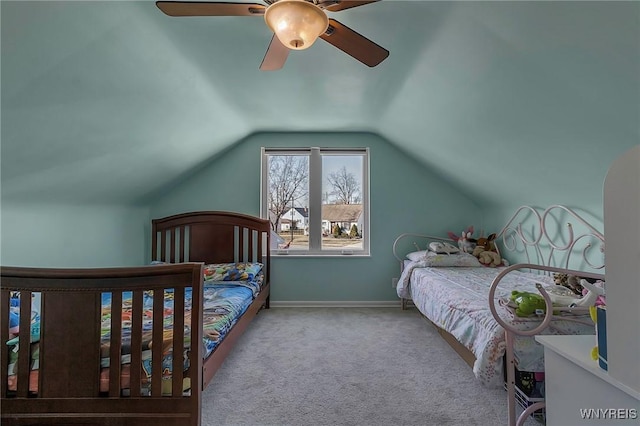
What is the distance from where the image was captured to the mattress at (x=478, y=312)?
1528 mm

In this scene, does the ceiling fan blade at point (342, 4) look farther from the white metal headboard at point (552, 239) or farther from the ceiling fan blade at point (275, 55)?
the white metal headboard at point (552, 239)

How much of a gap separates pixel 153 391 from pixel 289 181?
2971 millimetres

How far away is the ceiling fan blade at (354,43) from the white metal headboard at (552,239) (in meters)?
2.12

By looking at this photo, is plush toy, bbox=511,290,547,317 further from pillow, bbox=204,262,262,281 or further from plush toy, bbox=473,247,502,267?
pillow, bbox=204,262,262,281

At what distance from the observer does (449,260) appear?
3.30 m

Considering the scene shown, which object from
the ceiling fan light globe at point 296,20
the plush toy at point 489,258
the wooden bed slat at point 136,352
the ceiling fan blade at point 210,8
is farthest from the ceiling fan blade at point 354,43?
Result: the plush toy at point 489,258

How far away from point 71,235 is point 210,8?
7.84ft

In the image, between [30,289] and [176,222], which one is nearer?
[30,289]

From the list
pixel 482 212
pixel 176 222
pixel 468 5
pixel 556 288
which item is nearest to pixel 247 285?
pixel 176 222

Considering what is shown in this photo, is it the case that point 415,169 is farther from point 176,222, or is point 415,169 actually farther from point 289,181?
point 176,222

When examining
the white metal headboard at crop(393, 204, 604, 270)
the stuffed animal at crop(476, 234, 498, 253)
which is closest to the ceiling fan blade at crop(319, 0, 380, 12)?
the white metal headboard at crop(393, 204, 604, 270)

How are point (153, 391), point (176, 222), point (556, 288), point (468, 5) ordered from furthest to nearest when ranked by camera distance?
point (176, 222) → point (556, 288) → point (468, 5) → point (153, 391)

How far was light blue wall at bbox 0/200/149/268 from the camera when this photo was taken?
216cm

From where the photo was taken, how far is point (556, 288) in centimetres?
210
